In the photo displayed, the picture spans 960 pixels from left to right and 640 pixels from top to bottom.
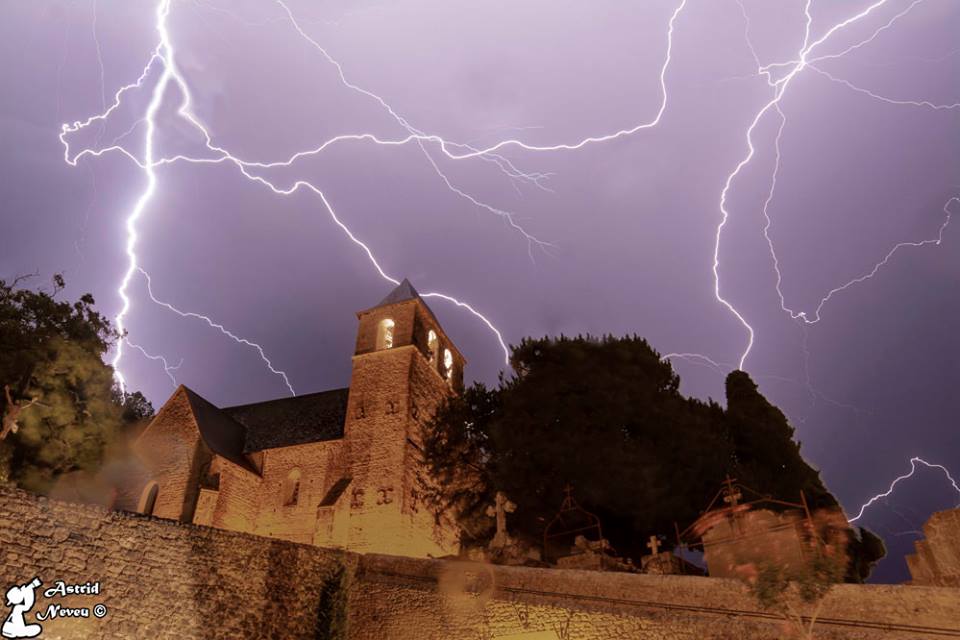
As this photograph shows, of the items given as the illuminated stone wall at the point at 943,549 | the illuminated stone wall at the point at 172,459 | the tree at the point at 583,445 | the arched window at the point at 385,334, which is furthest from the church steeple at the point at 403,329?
the illuminated stone wall at the point at 943,549

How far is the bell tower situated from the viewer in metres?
22.1

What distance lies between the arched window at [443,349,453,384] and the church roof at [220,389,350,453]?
5.06 m

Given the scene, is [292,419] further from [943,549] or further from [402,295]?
[943,549]

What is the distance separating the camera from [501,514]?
2025 cm

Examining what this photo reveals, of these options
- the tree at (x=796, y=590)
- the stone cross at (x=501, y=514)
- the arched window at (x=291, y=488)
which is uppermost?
the arched window at (x=291, y=488)

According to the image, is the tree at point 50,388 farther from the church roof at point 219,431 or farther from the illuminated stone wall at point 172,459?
the church roof at point 219,431

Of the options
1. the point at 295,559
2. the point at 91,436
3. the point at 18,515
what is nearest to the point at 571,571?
the point at 295,559

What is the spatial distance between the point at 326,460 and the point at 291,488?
6.05ft

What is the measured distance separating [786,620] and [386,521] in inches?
580

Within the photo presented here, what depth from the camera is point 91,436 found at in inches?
750

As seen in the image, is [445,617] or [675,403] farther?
[675,403]

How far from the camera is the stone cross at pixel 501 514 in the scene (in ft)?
64.9

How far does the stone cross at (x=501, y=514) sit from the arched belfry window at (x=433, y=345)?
911 centimetres

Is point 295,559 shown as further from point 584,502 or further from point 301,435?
point 301,435
